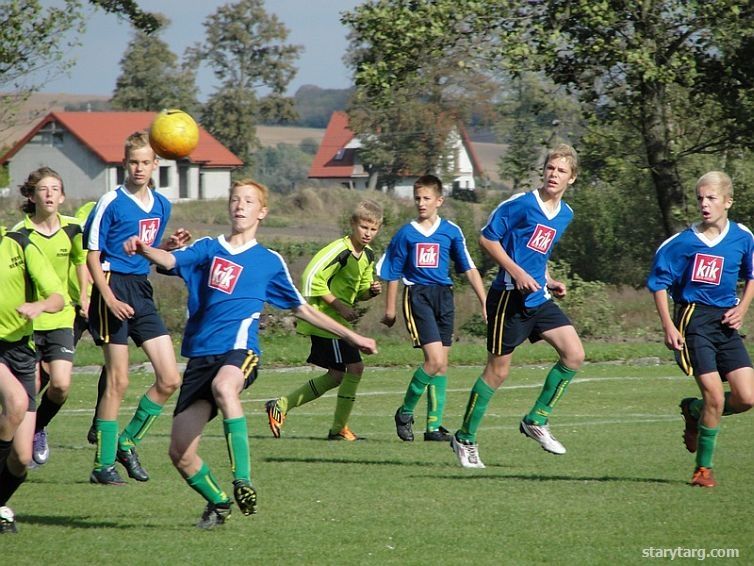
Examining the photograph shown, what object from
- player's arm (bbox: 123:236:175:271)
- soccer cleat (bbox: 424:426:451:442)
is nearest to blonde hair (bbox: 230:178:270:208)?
player's arm (bbox: 123:236:175:271)

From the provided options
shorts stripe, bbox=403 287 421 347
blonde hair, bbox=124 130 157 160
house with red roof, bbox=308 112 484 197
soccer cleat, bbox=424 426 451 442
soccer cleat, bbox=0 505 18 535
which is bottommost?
soccer cleat, bbox=424 426 451 442

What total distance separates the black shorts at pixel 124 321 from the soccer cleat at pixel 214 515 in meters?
1.99

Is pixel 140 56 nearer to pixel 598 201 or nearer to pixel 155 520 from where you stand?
pixel 598 201

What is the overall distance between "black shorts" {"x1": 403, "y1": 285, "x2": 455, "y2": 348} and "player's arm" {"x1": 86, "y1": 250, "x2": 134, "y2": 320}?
3.04 meters

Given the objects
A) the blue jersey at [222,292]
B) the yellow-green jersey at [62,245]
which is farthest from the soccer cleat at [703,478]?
the yellow-green jersey at [62,245]

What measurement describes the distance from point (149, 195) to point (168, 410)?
206 inches

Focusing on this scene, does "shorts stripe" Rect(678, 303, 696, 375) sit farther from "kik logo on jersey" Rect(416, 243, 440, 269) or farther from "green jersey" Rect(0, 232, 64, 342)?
"green jersey" Rect(0, 232, 64, 342)

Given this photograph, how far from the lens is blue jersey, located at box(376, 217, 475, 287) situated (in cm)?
1057

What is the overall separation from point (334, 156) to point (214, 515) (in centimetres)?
8556

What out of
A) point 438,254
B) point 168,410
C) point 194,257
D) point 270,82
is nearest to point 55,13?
point 168,410

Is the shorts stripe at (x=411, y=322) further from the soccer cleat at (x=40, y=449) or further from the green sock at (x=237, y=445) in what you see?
the green sock at (x=237, y=445)

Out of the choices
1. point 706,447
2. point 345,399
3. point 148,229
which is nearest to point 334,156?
point 345,399

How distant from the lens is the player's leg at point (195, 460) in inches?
253

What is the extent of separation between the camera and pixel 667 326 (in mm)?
7496
